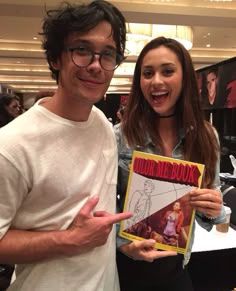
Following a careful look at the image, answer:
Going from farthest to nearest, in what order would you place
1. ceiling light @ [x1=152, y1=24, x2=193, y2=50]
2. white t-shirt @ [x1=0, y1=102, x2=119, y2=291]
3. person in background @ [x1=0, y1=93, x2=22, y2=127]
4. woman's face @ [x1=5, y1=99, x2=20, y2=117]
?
ceiling light @ [x1=152, y1=24, x2=193, y2=50] < woman's face @ [x1=5, y1=99, x2=20, y2=117] < person in background @ [x1=0, y1=93, x2=22, y2=127] < white t-shirt @ [x1=0, y1=102, x2=119, y2=291]

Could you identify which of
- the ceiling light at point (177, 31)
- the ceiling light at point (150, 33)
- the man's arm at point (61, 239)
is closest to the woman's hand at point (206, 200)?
the man's arm at point (61, 239)

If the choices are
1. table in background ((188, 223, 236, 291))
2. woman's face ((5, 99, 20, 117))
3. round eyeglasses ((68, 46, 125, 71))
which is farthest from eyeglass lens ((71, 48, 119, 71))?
woman's face ((5, 99, 20, 117))

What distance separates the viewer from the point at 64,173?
0.78 m

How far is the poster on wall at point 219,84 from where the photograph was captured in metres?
3.20

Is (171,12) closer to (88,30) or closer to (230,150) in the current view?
(230,150)

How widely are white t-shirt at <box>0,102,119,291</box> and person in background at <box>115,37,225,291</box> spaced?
0.56ft

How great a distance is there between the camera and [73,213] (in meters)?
0.81

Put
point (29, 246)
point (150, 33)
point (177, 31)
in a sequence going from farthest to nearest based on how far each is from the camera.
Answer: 1. point (177, 31)
2. point (150, 33)
3. point (29, 246)

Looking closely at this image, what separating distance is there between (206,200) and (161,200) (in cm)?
14

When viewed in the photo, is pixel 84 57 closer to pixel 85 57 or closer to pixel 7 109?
pixel 85 57

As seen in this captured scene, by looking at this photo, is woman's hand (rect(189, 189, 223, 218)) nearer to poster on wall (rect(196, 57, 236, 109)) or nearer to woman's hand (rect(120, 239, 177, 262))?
woman's hand (rect(120, 239, 177, 262))

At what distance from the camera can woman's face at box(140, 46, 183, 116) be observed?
106 centimetres

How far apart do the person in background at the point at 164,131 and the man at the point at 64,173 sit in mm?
216

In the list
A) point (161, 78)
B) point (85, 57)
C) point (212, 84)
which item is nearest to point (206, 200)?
point (161, 78)
